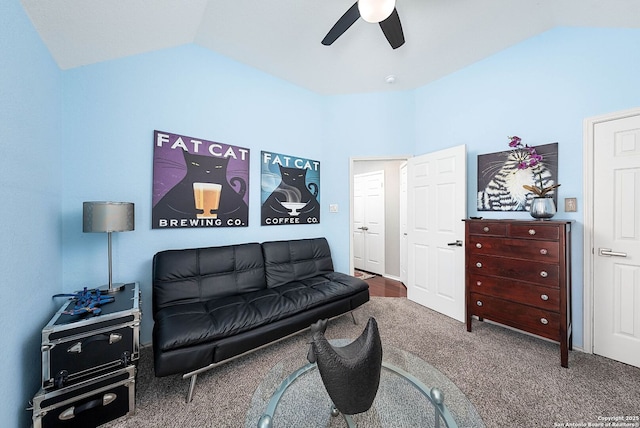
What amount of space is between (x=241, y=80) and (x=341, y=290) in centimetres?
265

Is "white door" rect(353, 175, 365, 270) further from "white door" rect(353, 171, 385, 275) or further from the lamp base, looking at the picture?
the lamp base

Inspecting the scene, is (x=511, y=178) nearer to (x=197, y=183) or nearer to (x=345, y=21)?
(x=345, y=21)

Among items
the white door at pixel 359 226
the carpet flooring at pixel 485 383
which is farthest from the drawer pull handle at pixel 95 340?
the white door at pixel 359 226

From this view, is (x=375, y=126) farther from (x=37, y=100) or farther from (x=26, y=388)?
(x=26, y=388)

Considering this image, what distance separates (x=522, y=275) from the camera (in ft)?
6.64

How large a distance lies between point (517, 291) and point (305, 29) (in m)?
3.14

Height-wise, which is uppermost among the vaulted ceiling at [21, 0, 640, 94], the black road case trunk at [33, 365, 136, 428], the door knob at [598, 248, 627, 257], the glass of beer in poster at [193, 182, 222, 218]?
the vaulted ceiling at [21, 0, 640, 94]

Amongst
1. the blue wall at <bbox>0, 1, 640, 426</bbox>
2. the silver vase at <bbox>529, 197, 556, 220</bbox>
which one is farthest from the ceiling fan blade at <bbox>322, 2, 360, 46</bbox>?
the silver vase at <bbox>529, 197, 556, 220</bbox>

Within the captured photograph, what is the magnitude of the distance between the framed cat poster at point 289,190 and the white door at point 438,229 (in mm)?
1372

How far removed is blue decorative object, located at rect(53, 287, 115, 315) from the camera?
138 cm

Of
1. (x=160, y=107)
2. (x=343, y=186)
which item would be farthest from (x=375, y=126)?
(x=160, y=107)

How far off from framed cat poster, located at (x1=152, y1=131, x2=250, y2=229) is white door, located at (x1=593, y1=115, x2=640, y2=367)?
3368 millimetres

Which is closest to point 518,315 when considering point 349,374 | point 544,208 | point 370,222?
point 544,208

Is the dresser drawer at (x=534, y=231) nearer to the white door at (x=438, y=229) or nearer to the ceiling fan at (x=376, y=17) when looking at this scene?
the white door at (x=438, y=229)
